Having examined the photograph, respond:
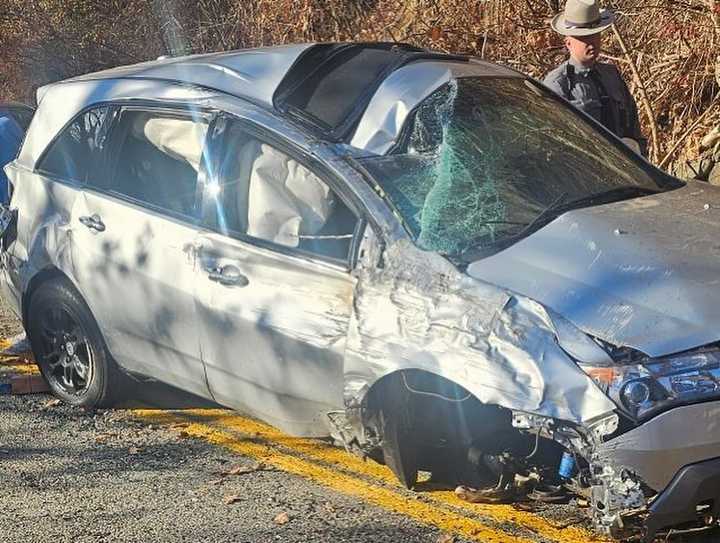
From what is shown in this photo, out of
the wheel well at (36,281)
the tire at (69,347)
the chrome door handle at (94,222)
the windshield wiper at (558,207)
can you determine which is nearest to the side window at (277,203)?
the windshield wiper at (558,207)

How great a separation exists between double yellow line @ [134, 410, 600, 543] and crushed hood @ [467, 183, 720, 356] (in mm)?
965

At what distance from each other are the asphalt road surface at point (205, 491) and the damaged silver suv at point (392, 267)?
0.19 meters

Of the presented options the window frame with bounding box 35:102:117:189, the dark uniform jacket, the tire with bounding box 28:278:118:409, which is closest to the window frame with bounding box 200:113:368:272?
the window frame with bounding box 35:102:117:189

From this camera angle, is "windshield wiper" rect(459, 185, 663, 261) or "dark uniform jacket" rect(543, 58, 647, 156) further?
Answer: "dark uniform jacket" rect(543, 58, 647, 156)

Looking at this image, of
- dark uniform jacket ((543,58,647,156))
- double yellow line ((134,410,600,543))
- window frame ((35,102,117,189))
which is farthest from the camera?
dark uniform jacket ((543,58,647,156))

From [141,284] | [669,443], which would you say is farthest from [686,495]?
[141,284]

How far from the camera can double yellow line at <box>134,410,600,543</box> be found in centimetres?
451

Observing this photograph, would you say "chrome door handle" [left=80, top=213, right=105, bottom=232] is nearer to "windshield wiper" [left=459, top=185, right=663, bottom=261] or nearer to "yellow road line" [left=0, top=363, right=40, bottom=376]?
"yellow road line" [left=0, top=363, right=40, bottom=376]

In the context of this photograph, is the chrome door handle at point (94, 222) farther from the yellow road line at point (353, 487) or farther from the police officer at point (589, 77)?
the police officer at point (589, 77)

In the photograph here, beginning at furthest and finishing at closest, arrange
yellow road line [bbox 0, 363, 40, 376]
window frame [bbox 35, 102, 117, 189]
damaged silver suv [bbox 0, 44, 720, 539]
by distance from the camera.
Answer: yellow road line [bbox 0, 363, 40, 376] < window frame [bbox 35, 102, 117, 189] < damaged silver suv [bbox 0, 44, 720, 539]

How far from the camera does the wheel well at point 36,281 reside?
239 inches

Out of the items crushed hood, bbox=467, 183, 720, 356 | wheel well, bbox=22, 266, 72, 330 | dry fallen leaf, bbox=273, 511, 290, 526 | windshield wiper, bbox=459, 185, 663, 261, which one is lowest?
dry fallen leaf, bbox=273, 511, 290, 526

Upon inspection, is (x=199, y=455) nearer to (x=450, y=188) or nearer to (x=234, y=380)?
(x=234, y=380)

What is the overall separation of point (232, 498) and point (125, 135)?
1.94m
